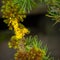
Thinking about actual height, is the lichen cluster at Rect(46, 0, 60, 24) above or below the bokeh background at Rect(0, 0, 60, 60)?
above

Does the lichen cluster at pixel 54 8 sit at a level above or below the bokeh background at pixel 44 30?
above

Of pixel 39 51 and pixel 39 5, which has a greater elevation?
pixel 39 5

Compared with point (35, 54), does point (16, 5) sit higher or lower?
higher

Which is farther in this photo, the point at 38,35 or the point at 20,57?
the point at 38,35

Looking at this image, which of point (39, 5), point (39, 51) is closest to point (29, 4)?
point (39, 5)

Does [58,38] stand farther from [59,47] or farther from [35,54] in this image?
[35,54]

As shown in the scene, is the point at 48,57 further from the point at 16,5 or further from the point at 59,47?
the point at 16,5
